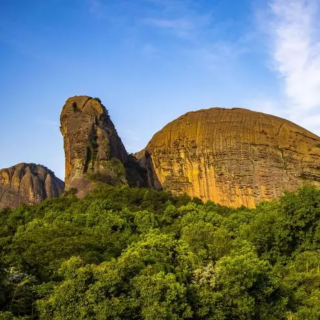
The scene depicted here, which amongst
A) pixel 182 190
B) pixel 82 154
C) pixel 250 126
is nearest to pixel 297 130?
pixel 250 126

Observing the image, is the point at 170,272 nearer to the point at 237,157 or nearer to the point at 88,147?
the point at 237,157

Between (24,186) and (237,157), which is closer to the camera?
(237,157)

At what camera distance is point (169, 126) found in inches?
1907

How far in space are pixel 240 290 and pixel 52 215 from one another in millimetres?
19027

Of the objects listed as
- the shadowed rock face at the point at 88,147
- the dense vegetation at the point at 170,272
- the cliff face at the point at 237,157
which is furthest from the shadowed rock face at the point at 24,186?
the dense vegetation at the point at 170,272

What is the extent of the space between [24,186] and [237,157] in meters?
22.6

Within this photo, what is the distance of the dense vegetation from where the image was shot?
52.7 feet

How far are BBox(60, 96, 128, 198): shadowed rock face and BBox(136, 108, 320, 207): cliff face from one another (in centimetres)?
477

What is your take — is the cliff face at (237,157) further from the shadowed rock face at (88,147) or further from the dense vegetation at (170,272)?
the dense vegetation at (170,272)

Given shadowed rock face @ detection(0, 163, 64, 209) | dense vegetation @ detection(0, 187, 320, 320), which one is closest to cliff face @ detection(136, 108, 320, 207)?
dense vegetation @ detection(0, 187, 320, 320)

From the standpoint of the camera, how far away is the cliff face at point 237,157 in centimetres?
4319

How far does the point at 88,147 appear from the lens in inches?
1734

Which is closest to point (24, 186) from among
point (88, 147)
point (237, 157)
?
point (88, 147)

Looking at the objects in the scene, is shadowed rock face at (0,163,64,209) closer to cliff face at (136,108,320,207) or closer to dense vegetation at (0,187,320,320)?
cliff face at (136,108,320,207)
